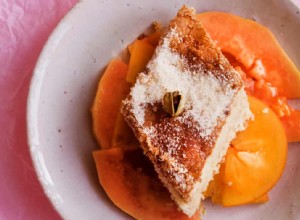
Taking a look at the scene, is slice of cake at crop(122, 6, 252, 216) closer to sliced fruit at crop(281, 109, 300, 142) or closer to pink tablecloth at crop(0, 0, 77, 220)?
sliced fruit at crop(281, 109, 300, 142)

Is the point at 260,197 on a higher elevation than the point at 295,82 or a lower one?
lower

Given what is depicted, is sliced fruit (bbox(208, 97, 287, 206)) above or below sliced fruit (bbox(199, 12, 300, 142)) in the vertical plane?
below

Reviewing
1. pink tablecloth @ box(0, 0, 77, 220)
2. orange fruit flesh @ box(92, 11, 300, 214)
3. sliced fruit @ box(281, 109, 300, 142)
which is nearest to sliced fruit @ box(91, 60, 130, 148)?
orange fruit flesh @ box(92, 11, 300, 214)

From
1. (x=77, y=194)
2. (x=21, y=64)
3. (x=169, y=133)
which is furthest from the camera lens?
(x=21, y=64)

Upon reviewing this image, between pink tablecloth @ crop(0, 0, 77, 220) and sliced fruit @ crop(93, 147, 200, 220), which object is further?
pink tablecloth @ crop(0, 0, 77, 220)

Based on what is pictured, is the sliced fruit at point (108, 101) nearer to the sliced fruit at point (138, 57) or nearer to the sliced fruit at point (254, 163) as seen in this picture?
the sliced fruit at point (138, 57)

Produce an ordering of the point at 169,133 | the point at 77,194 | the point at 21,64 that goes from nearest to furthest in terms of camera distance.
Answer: the point at 169,133
the point at 77,194
the point at 21,64

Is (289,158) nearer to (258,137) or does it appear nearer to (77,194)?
(258,137)

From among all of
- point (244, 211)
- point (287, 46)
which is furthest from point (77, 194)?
point (287, 46)
